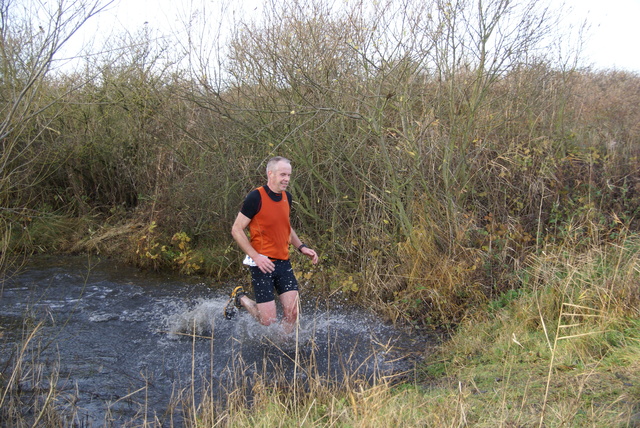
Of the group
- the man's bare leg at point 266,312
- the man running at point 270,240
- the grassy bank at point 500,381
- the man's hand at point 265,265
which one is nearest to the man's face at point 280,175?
the man running at point 270,240

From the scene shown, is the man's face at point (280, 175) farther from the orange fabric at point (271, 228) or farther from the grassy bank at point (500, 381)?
the grassy bank at point (500, 381)

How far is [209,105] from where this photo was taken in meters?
8.54

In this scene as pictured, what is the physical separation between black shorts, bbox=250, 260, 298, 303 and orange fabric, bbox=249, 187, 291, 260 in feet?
0.36

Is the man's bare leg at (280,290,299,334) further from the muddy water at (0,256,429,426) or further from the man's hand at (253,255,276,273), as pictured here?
the man's hand at (253,255,276,273)

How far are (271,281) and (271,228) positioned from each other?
55 centimetres

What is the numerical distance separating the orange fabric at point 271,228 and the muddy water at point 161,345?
85 centimetres

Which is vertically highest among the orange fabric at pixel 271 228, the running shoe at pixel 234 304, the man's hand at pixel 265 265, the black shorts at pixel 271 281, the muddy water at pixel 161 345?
the orange fabric at pixel 271 228

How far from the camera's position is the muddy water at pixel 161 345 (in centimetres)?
455

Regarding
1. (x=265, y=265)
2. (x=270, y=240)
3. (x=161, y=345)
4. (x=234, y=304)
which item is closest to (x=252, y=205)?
(x=270, y=240)

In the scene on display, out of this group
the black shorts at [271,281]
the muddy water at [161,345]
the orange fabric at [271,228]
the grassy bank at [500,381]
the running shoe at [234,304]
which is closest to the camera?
the grassy bank at [500,381]

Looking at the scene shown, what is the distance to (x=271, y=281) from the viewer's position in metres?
5.44

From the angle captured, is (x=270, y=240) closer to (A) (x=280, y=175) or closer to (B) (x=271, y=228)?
(B) (x=271, y=228)

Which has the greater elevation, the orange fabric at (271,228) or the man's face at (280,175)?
the man's face at (280,175)

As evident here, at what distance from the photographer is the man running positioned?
5098 millimetres
